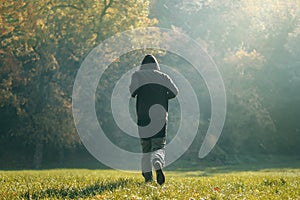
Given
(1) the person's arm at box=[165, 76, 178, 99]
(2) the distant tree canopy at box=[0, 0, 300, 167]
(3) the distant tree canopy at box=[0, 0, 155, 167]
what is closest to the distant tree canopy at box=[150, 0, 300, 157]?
(2) the distant tree canopy at box=[0, 0, 300, 167]

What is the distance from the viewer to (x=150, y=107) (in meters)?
9.20

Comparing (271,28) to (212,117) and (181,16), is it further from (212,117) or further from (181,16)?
(212,117)

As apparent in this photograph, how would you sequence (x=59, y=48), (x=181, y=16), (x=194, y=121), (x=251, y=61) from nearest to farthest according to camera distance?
1. (x=59, y=48)
2. (x=194, y=121)
3. (x=251, y=61)
4. (x=181, y=16)

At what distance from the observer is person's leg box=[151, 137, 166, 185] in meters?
8.51

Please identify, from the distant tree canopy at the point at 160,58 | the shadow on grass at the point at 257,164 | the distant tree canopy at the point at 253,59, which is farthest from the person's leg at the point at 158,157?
the distant tree canopy at the point at 253,59

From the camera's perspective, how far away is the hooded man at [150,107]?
9.00 meters

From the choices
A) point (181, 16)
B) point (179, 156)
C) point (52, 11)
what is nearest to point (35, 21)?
point (52, 11)

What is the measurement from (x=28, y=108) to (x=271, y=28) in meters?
35.7

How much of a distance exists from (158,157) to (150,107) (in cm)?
109

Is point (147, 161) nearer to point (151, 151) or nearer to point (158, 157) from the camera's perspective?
point (151, 151)

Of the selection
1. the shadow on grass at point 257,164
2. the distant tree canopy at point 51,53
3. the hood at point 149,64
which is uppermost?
the distant tree canopy at point 51,53

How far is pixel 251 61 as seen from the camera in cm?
4781

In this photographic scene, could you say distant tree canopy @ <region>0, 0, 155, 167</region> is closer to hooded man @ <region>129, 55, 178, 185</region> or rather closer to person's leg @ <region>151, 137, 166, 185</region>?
hooded man @ <region>129, 55, 178, 185</region>

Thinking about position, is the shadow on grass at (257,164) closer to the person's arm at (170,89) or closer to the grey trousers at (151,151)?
the person's arm at (170,89)
